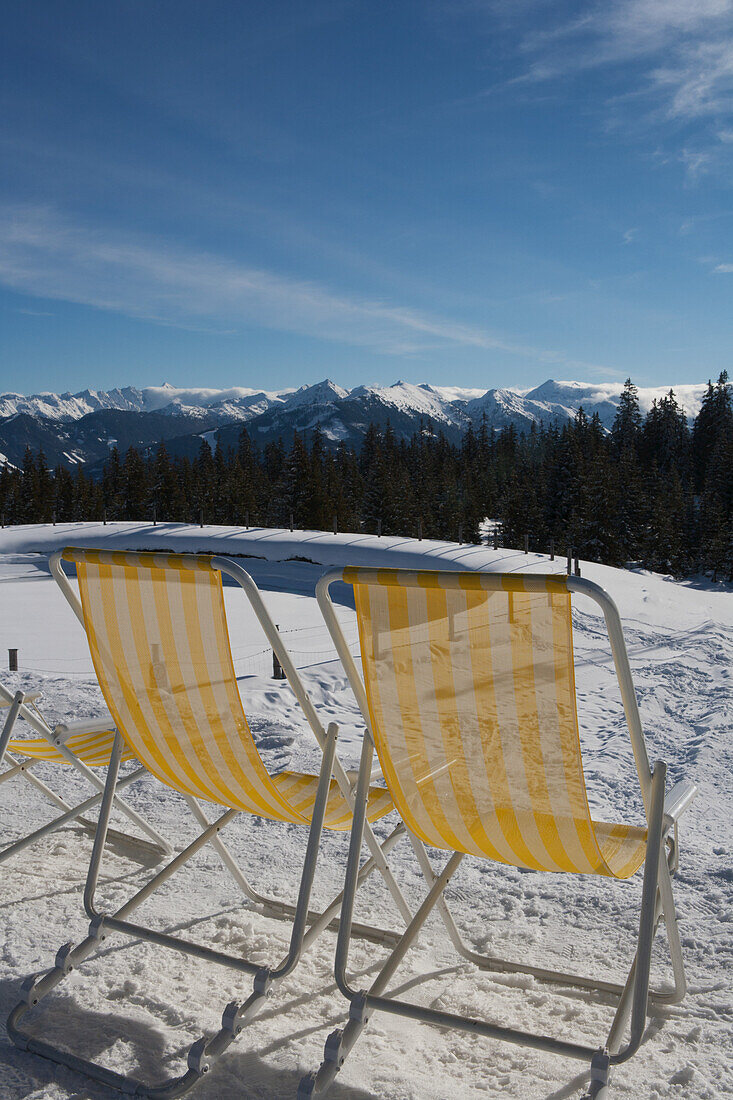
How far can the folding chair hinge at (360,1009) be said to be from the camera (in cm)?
153

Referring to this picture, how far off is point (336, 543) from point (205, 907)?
2178cm

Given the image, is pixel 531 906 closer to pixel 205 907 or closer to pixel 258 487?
pixel 205 907

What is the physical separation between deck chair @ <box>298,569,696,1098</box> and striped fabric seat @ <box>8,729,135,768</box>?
4.26 ft

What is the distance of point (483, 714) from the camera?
159 cm

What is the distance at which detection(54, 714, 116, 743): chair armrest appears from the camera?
2.47 meters

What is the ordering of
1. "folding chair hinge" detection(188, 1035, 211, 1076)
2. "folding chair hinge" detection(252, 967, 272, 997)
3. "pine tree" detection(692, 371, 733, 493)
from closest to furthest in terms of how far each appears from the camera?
1. "folding chair hinge" detection(188, 1035, 211, 1076)
2. "folding chair hinge" detection(252, 967, 272, 997)
3. "pine tree" detection(692, 371, 733, 493)

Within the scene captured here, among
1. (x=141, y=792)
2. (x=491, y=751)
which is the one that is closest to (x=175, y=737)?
(x=491, y=751)

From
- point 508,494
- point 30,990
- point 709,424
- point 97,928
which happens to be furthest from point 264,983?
point 709,424

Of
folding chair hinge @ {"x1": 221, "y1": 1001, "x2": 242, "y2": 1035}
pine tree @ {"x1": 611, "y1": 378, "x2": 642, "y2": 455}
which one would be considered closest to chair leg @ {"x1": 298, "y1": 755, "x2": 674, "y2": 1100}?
folding chair hinge @ {"x1": 221, "y1": 1001, "x2": 242, "y2": 1035}

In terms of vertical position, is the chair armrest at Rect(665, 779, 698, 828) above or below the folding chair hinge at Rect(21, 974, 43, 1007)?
above

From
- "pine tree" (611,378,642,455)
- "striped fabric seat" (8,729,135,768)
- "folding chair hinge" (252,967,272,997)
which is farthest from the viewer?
"pine tree" (611,378,642,455)

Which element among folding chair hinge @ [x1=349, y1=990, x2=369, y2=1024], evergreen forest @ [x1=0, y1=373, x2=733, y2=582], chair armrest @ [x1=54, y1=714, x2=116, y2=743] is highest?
evergreen forest @ [x1=0, y1=373, x2=733, y2=582]

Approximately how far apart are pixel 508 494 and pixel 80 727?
54.2 meters

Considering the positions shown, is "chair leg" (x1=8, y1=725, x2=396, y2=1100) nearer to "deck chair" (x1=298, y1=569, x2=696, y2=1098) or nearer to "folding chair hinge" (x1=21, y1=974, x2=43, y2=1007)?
"folding chair hinge" (x1=21, y1=974, x2=43, y2=1007)
